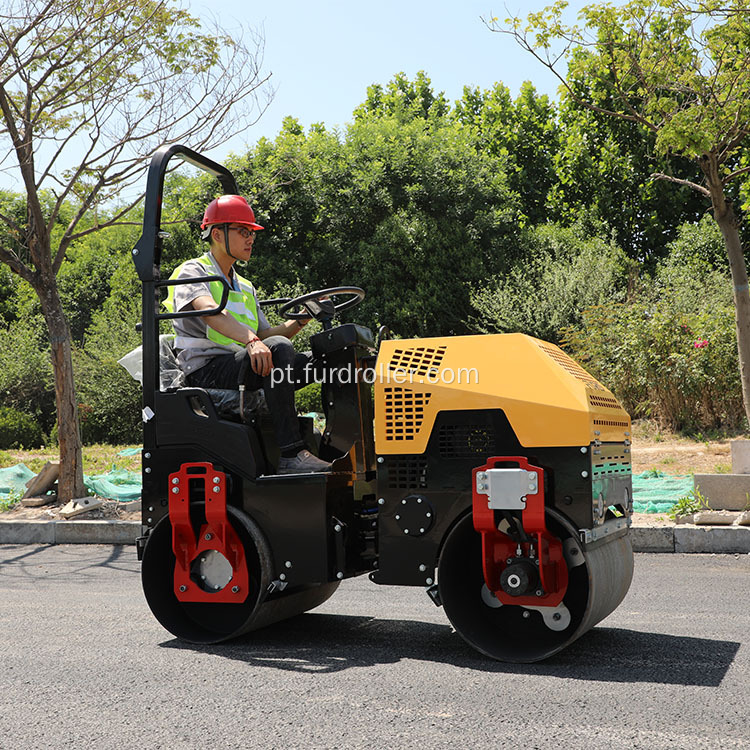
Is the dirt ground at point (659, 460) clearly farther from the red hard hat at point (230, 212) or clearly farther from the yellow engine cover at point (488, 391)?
the red hard hat at point (230, 212)

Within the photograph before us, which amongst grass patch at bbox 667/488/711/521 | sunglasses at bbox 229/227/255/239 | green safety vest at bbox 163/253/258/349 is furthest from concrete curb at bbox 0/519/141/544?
grass patch at bbox 667/488/711/521

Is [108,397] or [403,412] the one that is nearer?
[403,412]

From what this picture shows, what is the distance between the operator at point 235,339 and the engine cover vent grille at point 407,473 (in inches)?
13.9

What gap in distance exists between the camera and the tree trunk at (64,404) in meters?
10.0

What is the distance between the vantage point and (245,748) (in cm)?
300

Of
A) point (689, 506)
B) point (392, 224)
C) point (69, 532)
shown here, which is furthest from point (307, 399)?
point (392, 224)

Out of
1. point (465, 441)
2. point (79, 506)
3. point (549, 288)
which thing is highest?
point (549, 288)

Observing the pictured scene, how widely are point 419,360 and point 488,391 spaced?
0.39m

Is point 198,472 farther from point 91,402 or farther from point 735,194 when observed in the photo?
point 735,194

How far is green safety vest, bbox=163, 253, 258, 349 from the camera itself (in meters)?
4.81

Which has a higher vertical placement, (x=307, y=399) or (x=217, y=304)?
(x=217, y=304)

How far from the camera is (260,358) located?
450cm

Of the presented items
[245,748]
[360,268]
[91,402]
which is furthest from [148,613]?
[360,268]

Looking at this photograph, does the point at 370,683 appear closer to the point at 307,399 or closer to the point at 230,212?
the point at 230,212
